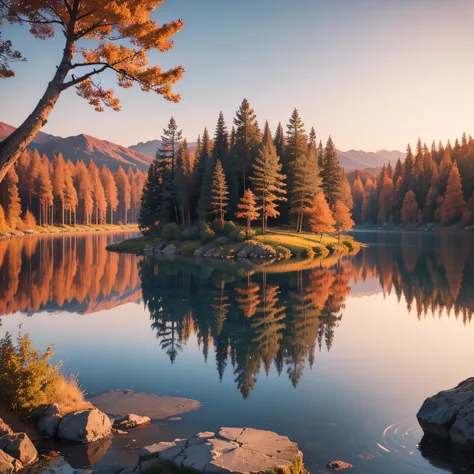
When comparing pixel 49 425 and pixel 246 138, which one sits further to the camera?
pixel 246 138

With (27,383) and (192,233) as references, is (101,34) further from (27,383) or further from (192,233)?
(192,233)

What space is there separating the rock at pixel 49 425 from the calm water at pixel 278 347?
76cm

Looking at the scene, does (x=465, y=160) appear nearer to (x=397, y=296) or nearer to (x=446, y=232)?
(x=446, y=232)

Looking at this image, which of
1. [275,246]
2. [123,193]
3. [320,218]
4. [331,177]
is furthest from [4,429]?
[123,193]

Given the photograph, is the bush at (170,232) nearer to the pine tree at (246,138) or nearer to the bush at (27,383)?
the pine tree at (246,138)

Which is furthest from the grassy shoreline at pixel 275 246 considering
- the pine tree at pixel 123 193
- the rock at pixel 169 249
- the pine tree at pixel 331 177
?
the pine tree at pixel 123 193

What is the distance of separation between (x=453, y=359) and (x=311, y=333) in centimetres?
538

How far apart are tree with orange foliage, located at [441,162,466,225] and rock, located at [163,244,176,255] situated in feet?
248

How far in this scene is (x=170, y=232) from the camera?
6862cm

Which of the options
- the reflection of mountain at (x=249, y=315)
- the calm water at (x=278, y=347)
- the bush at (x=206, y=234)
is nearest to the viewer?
the calm water at (x=278, y=347)

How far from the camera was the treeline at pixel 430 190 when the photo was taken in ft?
358

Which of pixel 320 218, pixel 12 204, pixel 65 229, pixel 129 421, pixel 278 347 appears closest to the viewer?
pixel 129 421

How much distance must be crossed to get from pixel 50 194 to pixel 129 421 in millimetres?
104431

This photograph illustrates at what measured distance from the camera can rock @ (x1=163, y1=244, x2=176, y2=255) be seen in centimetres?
6362
